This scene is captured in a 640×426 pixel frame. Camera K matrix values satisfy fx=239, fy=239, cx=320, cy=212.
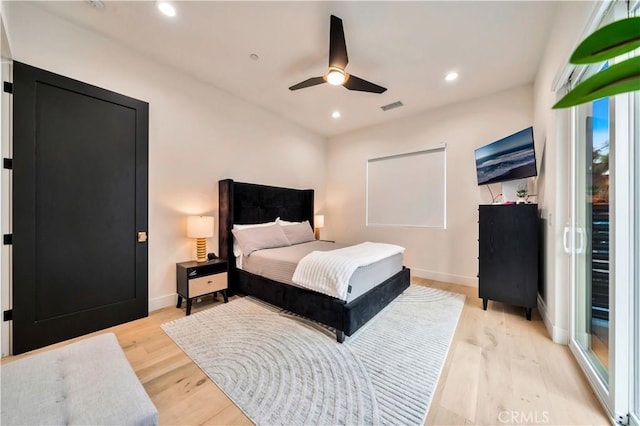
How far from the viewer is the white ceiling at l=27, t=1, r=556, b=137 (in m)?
2.20

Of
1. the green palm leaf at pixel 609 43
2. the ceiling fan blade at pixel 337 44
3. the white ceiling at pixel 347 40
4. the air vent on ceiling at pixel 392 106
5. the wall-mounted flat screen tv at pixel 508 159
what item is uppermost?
the white ceiling at pixel 347 40

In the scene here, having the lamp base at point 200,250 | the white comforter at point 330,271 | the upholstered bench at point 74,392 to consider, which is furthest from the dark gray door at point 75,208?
the white comforter at point 330,271

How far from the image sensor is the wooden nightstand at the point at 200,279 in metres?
2.84

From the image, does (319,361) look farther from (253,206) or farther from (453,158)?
(453,158)

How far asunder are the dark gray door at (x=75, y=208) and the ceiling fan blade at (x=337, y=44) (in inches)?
87.9

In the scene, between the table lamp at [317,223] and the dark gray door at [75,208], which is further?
the table lamp at [317,223]

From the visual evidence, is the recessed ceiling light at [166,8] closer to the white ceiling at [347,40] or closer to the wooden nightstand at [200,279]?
the white ceiling at [347,40]

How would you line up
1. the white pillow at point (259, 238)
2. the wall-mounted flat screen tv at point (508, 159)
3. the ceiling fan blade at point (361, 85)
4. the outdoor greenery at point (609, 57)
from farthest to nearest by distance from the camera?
1. the white pillow at point (259, 238)
2. the wall-mounted flat screen tv at point (508, 159)
3. the ceiling fan blade at point (361, 85)
4. the outdoor greenery at point (609, 57)

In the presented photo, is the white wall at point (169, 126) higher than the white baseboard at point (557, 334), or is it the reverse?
the white wall at point (169, 126)

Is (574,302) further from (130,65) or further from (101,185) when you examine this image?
(130,65)

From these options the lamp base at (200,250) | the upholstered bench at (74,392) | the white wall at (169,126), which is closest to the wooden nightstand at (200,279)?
the lamp base at (200,250)

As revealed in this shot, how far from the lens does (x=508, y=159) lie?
3074 mm

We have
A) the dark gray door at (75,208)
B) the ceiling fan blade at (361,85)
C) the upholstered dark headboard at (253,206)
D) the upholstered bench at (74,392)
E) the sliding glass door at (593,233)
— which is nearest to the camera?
the upholstered bench at (74,392)

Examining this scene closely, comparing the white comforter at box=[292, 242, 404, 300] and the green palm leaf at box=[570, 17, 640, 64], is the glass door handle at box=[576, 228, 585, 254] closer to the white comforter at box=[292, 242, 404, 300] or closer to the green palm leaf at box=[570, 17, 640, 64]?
the white comforter at box=[292, 242, 404, 300]
